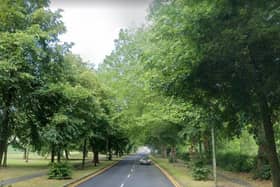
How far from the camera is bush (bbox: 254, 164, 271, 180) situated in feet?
66.3

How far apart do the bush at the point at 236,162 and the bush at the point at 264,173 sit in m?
3.92

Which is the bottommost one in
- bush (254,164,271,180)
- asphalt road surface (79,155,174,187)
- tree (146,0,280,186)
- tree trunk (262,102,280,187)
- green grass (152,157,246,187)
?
asphalt road surface (79,155,174,187)

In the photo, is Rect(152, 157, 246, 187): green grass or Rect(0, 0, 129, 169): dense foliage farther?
Rect(152, 157, 246, 187): green grass

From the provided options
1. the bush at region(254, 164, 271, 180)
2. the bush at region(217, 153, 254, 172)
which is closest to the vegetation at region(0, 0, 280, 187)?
the bush at region(254, 164, 271, 180)

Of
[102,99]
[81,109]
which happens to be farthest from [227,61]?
[102,99]

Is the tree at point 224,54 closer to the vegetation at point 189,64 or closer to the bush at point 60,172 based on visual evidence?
the vegetation at point 189,64

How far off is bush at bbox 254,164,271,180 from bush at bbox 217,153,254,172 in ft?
12.8

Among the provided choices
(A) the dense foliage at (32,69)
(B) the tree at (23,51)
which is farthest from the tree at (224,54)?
(A) the dense foliage at (32,69)

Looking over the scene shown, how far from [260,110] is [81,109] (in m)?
21.4

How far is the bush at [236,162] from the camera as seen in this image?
25645 millimetres

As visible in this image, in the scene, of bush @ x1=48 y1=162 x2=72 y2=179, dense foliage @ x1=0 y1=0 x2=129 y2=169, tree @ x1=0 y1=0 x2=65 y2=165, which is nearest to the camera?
tree @ x1=0 y1=0 x2=65 y2=165

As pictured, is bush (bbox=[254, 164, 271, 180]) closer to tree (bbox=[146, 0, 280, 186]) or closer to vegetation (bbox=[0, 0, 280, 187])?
vegetation (bbox=[0, 0, 280, 187])

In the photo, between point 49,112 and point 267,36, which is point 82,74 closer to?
point 49,112

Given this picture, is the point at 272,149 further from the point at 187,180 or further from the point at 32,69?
the point at 187,180
